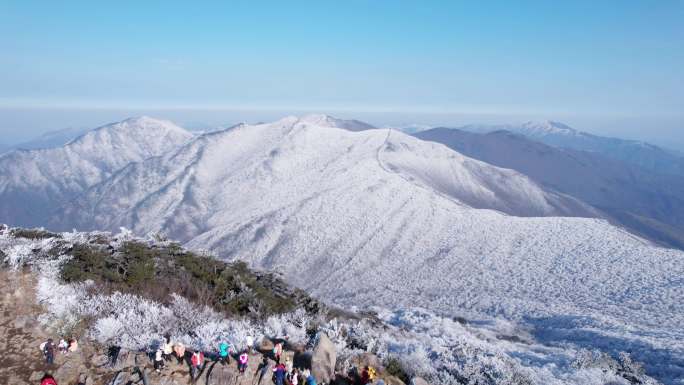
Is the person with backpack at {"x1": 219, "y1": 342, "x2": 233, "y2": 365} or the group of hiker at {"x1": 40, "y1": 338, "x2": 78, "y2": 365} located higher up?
the person with backpack at {"x1": 219, "y1": 342, "x2": 233, "y2": 365}

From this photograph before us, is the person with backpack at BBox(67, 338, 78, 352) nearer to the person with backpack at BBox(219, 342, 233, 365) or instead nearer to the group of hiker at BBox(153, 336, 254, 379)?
the group of hiker at BBox(153, 336, 254, 379)

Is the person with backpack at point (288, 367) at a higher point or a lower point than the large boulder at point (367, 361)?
higher

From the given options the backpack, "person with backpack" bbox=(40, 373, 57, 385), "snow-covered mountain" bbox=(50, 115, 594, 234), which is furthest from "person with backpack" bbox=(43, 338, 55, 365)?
"snow-covered mountain" bbox=(50, 115, 594, 234)

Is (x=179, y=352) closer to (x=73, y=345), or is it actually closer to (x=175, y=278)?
(x=73, y=345)

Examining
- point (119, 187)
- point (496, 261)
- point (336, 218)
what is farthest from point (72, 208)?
point (496, 261)

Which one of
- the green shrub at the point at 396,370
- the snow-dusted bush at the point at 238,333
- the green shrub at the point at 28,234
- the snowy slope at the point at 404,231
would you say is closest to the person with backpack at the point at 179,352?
the snow-dusted bush at the point at 238,333

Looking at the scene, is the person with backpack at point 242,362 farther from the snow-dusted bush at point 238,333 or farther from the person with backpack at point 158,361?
the person with backpack at point 158,361

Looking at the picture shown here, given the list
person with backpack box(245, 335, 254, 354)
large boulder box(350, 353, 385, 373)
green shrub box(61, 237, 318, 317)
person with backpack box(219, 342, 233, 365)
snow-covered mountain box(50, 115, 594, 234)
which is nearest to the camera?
person with backpack box(219, 342, 233, 365)
